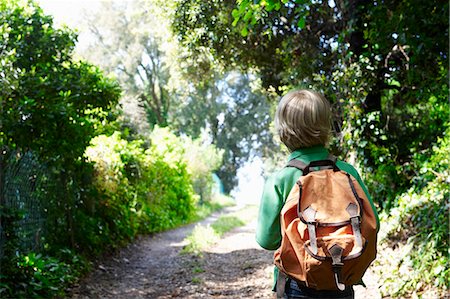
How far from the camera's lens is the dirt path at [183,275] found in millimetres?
6707

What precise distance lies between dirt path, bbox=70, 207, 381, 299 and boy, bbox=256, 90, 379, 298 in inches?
153

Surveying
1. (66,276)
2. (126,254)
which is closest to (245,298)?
(66,276)

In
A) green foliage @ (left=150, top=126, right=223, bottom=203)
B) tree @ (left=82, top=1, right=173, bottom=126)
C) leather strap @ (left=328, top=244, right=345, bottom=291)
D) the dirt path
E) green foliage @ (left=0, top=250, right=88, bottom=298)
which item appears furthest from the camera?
tree @ (left=82, top=1, right=173, bottom=126)

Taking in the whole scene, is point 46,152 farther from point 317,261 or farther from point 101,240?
point 317,261

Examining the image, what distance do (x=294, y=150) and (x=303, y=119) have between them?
6.9 inches

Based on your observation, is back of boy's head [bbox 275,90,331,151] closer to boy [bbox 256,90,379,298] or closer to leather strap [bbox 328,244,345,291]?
boy [bbox 256,90,379,298]

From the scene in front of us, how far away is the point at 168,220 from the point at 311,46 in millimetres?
8886

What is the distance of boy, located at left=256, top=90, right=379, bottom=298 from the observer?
2.29 metres

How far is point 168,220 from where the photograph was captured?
656 inches

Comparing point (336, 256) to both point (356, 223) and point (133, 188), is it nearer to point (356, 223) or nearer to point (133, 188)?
point (356, 223)

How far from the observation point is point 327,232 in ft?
6.90

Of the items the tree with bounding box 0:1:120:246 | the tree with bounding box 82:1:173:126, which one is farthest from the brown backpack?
the tree with bounding box 82:1:173:126

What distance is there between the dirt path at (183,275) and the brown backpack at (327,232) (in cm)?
397

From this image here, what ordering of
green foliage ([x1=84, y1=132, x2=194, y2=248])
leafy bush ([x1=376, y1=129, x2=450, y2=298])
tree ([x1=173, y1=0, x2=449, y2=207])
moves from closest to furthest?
leafy bush ([x1=376, y1=129, x2=450, y2=298]) → tree ([x1=173, y1=0, x2=449, y2=207]) → green foliage ([x1=84, y1=132, x2=194, y2=248])
